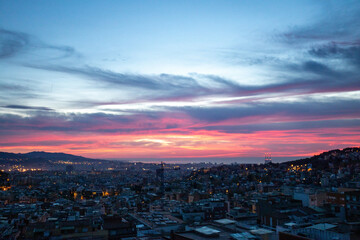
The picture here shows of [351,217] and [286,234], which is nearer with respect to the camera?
[286,234]

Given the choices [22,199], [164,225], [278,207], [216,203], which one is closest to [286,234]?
[164,225]

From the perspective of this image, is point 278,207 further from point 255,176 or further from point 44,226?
point 255,176

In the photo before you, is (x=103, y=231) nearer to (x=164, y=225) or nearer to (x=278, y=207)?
(x=164, y=225)

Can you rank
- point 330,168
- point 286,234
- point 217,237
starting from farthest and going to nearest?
point 330,168 → point 217,237 → point 286,234

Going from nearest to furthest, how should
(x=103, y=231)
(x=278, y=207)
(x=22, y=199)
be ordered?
(x=103, y=231), (x=278, y=207), (x=22, y=199)

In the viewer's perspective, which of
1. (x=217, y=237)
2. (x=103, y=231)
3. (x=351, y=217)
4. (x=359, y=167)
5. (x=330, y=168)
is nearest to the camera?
(x=217, y=237)

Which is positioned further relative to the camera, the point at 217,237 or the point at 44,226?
the point at 44,226

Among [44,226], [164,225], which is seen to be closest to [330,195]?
[164,225]

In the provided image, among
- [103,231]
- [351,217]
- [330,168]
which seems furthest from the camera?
[330,168]

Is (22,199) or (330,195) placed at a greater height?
(330,195)
